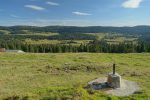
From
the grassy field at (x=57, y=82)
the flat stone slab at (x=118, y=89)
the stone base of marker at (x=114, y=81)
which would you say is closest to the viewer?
the grassy field at (x=57, y=82)

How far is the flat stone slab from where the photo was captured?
31.0m

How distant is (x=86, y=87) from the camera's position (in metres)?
32.2

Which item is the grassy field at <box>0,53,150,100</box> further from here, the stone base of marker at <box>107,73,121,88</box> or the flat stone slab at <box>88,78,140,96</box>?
the stone base of marker at <box>107,73,121,88</box>

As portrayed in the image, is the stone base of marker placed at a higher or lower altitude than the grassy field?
higher

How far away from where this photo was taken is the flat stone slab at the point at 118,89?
102ft

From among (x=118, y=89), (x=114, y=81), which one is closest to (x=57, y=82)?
(x=114, y=81)

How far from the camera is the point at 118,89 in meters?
32.3

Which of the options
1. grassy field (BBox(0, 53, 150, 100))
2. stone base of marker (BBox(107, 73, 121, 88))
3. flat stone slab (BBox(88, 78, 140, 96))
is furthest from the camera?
stone base of marker (BBox(107, 73, 121, 88))

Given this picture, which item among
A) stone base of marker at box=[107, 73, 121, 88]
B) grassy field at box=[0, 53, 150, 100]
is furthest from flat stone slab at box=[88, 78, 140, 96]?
grassy field at box=[0, 53, 150, 100]

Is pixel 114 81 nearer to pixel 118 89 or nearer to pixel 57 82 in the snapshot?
pixel 118 89

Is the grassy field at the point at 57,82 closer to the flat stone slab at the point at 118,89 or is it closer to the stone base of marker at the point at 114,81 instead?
the flat stone slab at the point at 118,89

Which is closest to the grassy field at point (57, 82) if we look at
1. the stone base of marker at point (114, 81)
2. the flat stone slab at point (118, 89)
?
the flat stone slab at point (118, 89)

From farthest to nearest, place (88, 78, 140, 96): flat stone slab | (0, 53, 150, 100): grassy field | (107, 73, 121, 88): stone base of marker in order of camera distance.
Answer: (107, 73, 121, 88): stone base of marker → (88, 78, 140, 96): flat stone slab → (0, 53, 150, 100): grassy field

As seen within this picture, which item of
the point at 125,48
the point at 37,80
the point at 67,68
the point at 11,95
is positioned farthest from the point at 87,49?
the point at 11,95
